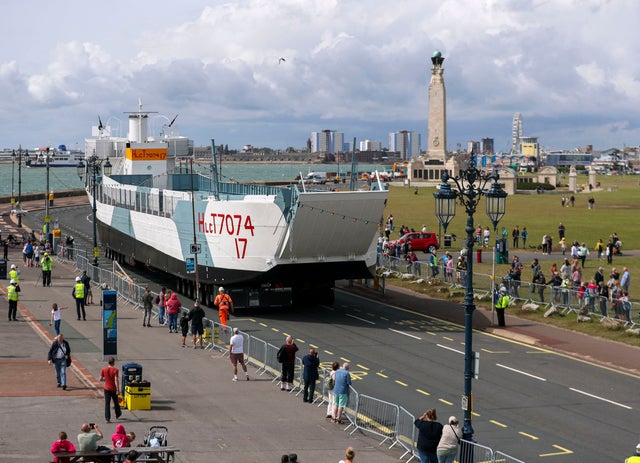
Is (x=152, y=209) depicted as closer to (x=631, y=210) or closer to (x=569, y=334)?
(x=569, y=334)

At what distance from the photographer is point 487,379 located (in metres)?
27.5

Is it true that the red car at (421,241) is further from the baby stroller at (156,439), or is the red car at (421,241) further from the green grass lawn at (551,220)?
the baby stroller at (156,439)

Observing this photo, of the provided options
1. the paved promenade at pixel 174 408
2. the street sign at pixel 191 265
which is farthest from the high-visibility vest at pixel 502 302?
the street sign at pixel 191 265

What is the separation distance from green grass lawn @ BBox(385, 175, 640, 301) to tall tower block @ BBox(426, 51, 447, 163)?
3680cm

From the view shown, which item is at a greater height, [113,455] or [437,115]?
[437,115]

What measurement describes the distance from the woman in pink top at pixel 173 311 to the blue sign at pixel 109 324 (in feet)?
17.1

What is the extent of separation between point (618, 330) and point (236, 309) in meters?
14.8

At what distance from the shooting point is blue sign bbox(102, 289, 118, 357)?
1043 inches

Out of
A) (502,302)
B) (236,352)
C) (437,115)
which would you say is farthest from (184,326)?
(437,115)

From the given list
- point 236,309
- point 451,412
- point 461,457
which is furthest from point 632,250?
point 461,457

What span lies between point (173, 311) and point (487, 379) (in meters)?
11.3

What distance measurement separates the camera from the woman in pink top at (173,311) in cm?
3284

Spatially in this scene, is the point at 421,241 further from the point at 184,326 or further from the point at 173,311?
the point at 184,326

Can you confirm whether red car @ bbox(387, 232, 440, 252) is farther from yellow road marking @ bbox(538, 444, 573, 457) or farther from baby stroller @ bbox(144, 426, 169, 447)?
baby stroller @ bbox(144, 426, 169, 447)
